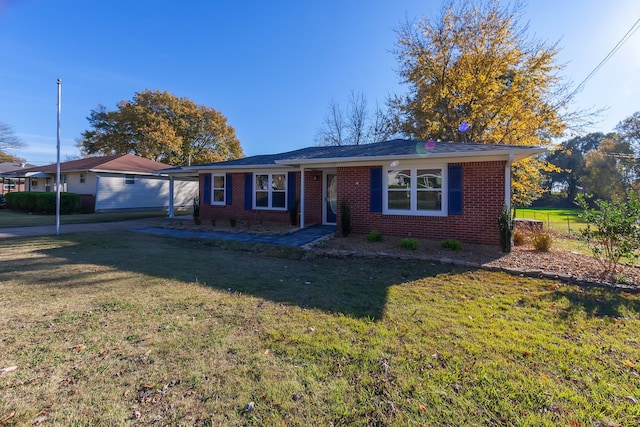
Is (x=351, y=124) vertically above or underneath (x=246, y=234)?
above

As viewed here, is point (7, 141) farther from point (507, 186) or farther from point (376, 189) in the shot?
point (507, 186)

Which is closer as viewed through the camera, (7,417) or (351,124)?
(7,417)

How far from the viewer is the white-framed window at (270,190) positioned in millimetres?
12219

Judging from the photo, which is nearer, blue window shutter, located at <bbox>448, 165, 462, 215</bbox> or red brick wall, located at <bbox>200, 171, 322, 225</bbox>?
blue window shutter, located at <bbox>448, 165, 462, 215</bbox>

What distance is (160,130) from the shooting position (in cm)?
2770

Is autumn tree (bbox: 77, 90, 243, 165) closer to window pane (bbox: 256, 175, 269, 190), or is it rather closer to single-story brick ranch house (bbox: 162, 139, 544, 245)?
window pane (bbox: 256, 175, 269, 190)

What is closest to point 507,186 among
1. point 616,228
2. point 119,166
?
point 616,228

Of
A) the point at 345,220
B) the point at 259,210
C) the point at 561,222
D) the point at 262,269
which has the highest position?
the point at 259,210

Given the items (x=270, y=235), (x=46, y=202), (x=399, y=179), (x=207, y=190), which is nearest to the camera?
(x=399, y=179)

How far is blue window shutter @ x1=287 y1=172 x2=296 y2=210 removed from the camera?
11.9 meters

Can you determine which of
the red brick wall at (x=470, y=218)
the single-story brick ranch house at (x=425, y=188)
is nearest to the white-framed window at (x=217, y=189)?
the single-story brick ranch house at (x=425, y=188)

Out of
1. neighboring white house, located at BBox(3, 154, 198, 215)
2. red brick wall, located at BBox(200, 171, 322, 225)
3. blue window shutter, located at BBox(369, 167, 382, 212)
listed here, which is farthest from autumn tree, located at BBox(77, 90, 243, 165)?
blue window shutter, located at BBox(369, 167, 382, 212)

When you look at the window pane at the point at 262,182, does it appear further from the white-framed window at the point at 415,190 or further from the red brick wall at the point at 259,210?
the white-framed window at the point at 415,190

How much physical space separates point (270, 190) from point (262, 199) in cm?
57
